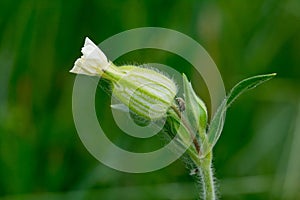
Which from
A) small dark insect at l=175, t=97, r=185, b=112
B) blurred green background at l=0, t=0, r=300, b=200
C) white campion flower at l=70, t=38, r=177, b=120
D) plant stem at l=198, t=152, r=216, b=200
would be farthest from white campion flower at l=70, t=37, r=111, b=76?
blurred green background at l=0, t=0, r=300, b=200

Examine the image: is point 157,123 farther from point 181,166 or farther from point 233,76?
point 233,76

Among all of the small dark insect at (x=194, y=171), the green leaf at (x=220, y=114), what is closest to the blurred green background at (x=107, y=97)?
the small dark insect at (x=194, y=171)

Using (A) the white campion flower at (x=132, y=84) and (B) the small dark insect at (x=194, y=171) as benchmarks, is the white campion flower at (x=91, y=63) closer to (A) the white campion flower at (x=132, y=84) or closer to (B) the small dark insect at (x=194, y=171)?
(A) the white campion flower at (x=132, y=84)

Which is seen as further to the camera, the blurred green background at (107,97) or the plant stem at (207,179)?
the blurred green background at (107,97)

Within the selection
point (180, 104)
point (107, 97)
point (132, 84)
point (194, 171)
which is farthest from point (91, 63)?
point (107, 97)

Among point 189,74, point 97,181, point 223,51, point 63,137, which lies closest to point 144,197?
point 97,181

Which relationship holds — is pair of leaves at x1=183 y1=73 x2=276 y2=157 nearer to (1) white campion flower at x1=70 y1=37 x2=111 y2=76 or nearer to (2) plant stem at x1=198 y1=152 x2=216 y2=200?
(2) plant stem at x1=198 y1=152 x2=216 y2=200
